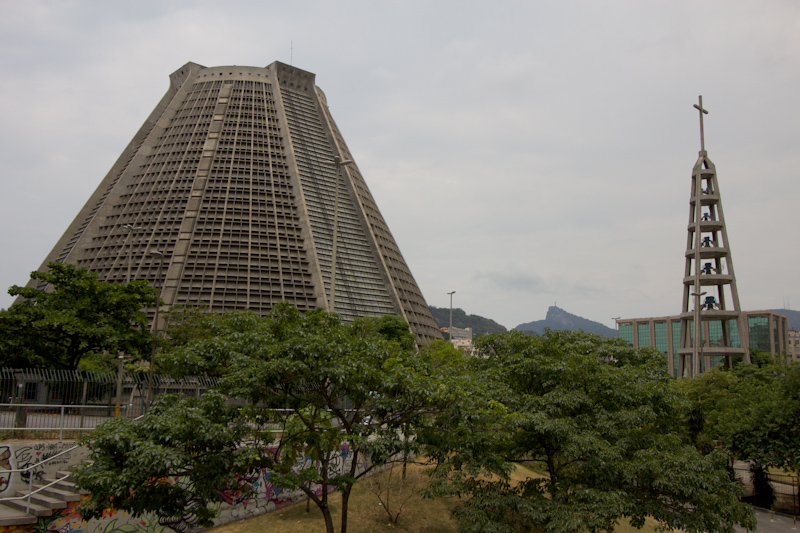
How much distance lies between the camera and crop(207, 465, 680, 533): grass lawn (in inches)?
785

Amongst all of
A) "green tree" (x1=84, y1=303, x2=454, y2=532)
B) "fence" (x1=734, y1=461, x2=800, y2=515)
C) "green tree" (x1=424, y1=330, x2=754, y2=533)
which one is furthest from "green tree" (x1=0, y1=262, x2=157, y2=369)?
"fence" (x1=734, y1=461, x2=800, y2=515)

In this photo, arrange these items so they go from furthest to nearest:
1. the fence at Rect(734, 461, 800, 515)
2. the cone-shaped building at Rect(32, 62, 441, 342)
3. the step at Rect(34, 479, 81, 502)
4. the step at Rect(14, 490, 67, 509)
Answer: the cone-shaped building at Rect(32, 62, 441, 342) → the fence at Rect(734, 461, 800, 515) → the step at Rect(34, 479, 81, 502) → the step at Rect(14, 490, 67, 509)

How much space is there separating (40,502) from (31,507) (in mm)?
416

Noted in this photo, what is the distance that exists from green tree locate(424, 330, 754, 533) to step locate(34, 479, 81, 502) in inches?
412

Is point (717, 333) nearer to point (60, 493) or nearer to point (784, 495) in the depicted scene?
point (784, 495)

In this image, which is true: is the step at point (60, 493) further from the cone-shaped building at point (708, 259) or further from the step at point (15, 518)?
the cone-shaped building at point (708, 259)

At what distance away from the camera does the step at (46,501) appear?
52.5ft

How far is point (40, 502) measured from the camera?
639 inches

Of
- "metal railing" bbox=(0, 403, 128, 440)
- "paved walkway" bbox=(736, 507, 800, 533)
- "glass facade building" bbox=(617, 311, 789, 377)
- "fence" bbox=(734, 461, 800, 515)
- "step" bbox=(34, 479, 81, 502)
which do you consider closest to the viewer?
"step" bbox=(34, 479, 81, 502)

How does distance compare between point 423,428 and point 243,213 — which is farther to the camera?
point 243,213

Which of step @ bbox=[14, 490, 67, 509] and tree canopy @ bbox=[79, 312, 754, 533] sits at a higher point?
tree canopy @ bbox=[79, 312, 754, 533]

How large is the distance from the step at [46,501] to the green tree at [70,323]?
8.11 metres

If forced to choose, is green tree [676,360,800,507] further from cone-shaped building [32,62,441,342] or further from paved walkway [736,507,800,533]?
cone-shaped building [32,62,441,342]

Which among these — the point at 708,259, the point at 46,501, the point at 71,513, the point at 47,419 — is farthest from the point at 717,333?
the point at 46,501
